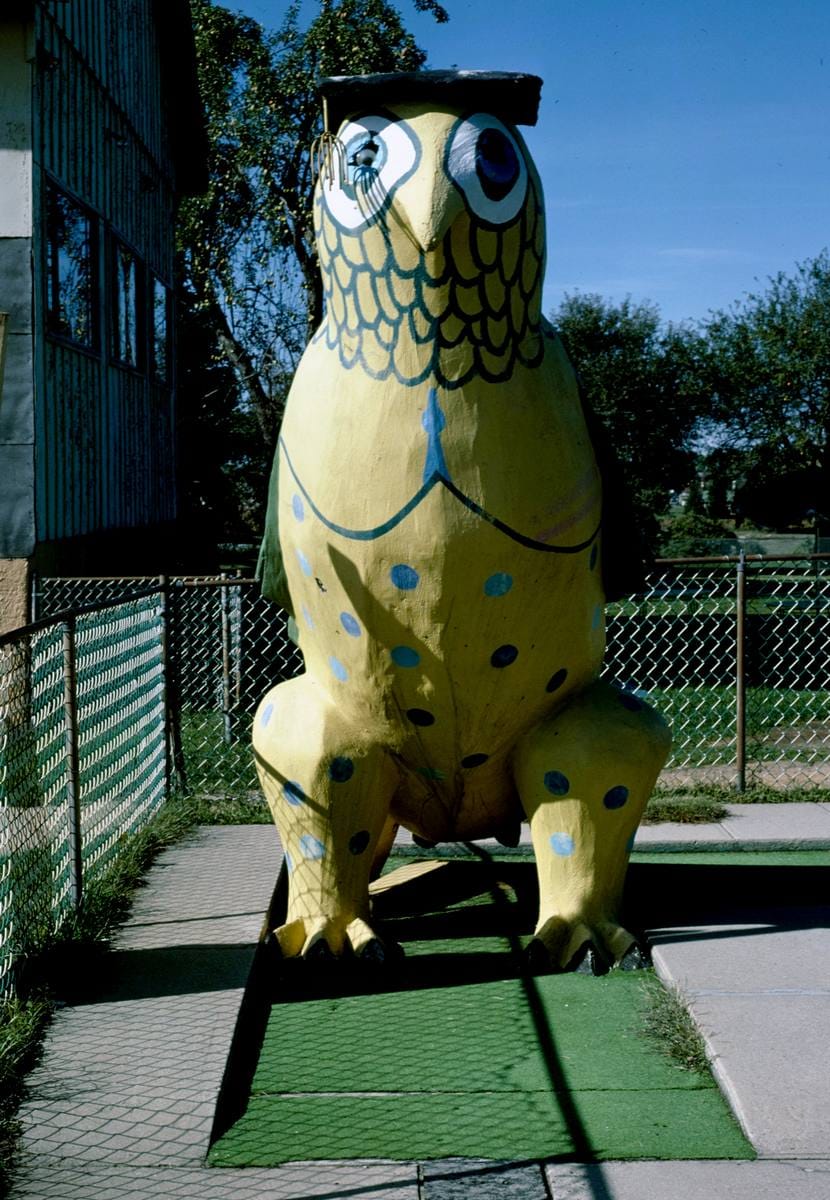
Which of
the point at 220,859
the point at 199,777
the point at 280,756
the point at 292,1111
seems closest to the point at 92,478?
the point at 199,777

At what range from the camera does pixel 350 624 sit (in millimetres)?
4402

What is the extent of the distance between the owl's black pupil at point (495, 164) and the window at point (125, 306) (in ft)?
26.6

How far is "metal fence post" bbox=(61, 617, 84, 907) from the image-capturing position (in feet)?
16.9

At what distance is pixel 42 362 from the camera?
8961 mm

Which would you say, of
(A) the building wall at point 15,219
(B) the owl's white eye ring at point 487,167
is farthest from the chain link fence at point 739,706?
(A) the building wall at point 15,219

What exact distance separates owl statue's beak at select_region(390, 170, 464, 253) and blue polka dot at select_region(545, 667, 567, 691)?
149 centimetres

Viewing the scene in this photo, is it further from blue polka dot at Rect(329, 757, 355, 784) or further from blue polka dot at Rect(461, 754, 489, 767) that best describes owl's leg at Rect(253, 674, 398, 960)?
blue polka dot at Rect(461, 754, 489, 767)

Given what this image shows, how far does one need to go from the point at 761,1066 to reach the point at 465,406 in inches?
83.6

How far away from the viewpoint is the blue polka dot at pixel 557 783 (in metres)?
4.46

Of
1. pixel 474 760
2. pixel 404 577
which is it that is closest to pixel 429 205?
pixel 404 577

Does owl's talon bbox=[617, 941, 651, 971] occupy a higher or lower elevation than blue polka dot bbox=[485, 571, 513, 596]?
lower

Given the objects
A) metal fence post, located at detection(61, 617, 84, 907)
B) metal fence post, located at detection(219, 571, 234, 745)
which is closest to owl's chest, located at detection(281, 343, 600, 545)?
metal fence post, located at detection(61, 617, 84, 907)

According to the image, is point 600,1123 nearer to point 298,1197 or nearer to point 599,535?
point 298,1197

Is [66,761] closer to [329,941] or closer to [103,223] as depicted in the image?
[329,941]
